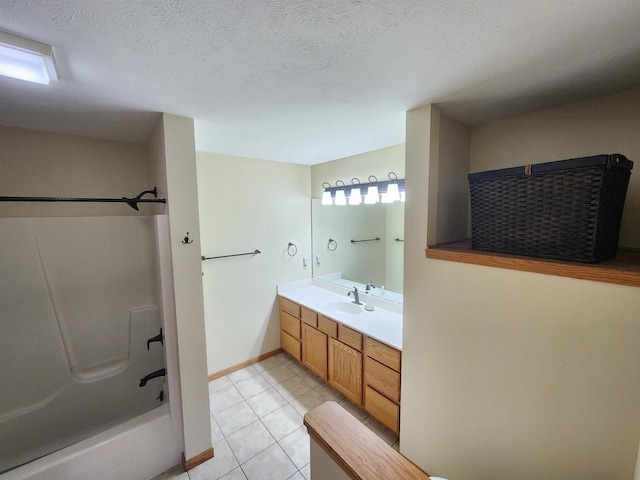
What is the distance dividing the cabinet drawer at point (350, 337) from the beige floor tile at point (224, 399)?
1.12 m

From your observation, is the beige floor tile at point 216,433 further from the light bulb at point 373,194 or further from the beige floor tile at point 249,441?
the light bulb at point 373,194

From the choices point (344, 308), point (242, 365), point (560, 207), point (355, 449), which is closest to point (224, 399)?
A: point (242, 365)

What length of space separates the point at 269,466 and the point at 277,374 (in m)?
0.99

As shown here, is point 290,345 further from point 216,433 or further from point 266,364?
point 216,433

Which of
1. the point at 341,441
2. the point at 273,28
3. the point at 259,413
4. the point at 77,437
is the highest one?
the point at 273,28

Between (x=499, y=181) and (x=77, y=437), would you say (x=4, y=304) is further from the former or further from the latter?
(x=499, y=181)

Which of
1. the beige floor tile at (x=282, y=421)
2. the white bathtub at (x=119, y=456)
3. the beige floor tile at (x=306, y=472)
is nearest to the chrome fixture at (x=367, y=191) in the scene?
the beige floor tile at (x=282, y=421)

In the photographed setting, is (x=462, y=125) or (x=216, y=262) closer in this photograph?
(x=462, y=125)

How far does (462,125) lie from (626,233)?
1.00 m

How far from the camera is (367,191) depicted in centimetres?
244

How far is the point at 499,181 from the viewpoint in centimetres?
116

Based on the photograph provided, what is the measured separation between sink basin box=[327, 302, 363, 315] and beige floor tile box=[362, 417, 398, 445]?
878 mm

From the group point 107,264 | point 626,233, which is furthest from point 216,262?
point 626,233

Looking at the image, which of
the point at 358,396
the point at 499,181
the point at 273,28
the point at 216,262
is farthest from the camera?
the point at 216,262
